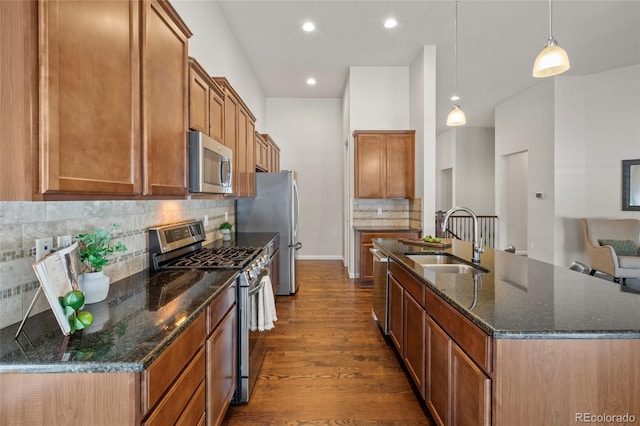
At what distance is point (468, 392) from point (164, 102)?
1879 millimetres

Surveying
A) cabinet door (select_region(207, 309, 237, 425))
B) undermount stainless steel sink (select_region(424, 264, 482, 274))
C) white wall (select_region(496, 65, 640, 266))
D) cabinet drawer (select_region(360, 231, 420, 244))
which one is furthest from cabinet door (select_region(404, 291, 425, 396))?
white wall (select_region(496, 65, 640, 266))

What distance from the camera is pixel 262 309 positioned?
232cm

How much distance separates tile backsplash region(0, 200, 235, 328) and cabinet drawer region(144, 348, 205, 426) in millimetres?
623

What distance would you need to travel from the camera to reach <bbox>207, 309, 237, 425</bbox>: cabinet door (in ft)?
5.07

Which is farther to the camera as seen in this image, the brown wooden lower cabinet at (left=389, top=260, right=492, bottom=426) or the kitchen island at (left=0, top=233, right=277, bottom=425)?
the brown wooden lower cabinet at (left=389, top=260, right=492, bottom=426)

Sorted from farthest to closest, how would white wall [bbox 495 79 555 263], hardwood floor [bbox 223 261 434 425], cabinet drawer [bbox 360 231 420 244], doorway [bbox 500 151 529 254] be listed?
1. doorway [bbox 500 151 529 254]
2. white wall [bbox 495 79 555 263]
3. cabinet drawer [bbox 360 231 420 244]
4. hardwood floor [bbox 223 261 434 425]

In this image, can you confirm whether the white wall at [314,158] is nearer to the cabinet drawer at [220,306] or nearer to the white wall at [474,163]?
the white wall at [474,163]

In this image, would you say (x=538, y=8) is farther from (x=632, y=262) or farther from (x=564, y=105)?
(x=632, y=262)

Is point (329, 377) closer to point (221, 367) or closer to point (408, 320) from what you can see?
point (408, 320)

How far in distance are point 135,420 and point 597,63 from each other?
719 cm

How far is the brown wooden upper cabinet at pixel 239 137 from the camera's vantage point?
2.77 metres

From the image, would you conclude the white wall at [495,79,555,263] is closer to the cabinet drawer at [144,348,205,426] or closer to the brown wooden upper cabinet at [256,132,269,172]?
the brown wooden upper cabinet at [256,132,269,172]

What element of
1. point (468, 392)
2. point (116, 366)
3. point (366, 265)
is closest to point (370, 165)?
point (366, 265)

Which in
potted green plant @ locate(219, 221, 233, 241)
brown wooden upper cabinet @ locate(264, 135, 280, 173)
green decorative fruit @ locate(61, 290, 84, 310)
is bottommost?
green decorative fruit @ locate(61, 290, 84, 310)
